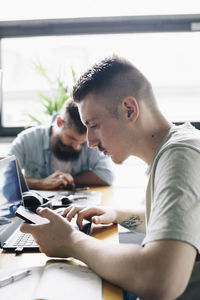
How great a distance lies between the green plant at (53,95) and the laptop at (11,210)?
136 cm

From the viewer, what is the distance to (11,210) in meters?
1.11

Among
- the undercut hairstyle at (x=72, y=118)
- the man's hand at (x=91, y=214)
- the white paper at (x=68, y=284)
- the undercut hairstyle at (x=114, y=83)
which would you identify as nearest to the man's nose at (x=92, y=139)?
the undercut hairstyle at (x=114, y=83)

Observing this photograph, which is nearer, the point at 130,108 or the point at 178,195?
the point at 178,195

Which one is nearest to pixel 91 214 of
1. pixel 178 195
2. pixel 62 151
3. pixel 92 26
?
pixel 178 195

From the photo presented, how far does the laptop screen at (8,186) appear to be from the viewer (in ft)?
3.49

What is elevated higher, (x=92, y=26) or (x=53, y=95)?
(x=92, y=26)

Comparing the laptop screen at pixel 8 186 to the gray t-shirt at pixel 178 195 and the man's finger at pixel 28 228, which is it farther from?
the gray t-shirt at pixel 178 195

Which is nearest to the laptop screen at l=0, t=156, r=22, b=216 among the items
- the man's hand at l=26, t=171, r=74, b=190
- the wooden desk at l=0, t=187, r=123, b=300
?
the wooden desk at l=0, t=187, r=123, b=300

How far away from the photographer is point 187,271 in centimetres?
63

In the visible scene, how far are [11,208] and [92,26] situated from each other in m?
2.20

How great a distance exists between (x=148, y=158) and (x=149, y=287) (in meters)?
0.42

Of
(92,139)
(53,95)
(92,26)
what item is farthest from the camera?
(92,26)

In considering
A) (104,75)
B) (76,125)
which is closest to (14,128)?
(76,125)

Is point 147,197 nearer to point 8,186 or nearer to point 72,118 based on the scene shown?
point 8,186
